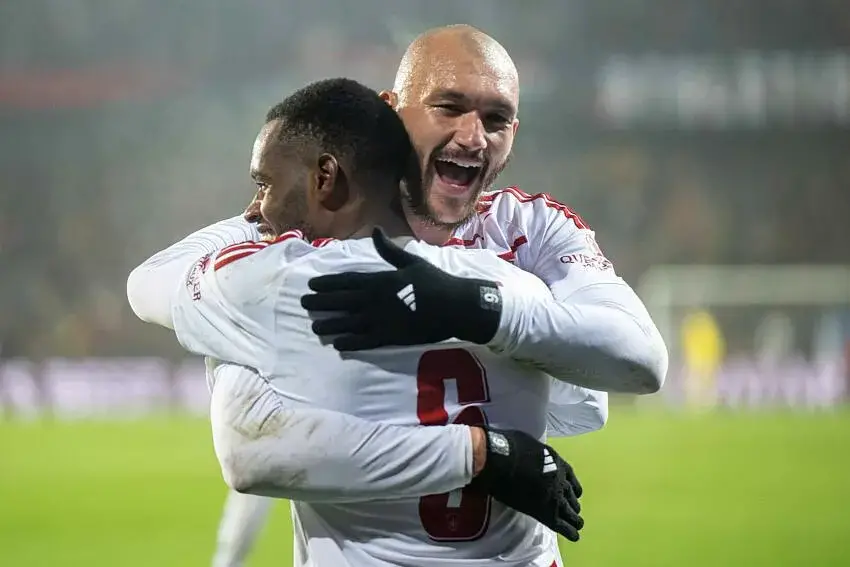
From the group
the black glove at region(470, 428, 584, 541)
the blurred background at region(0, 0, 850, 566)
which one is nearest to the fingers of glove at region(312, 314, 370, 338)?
the black glove at region(470, 428, 584, 541)

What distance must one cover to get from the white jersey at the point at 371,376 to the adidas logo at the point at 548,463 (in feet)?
0.17

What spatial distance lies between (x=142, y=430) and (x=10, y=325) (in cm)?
514

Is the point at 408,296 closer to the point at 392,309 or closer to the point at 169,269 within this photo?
the point at 392,309

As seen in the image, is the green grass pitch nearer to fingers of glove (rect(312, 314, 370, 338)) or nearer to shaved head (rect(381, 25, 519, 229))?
shaved head (rect(381, 25, 519, 229))

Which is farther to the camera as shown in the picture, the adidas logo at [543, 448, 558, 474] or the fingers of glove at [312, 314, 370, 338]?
the adidas logo at [543, 448, 558, 474]

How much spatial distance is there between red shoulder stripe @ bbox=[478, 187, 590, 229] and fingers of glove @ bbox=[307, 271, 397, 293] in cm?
48

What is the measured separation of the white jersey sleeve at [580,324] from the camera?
146cm

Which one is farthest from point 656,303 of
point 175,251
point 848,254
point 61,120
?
point 175,251

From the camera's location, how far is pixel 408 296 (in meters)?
1.43

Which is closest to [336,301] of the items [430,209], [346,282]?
[346,282]

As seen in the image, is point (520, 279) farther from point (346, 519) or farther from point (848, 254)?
point (848, 254)

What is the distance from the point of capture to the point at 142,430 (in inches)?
422

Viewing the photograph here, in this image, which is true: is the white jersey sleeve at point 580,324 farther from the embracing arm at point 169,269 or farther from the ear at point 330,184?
the embracing arm at point 169,269

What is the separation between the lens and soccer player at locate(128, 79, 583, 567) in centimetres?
145
